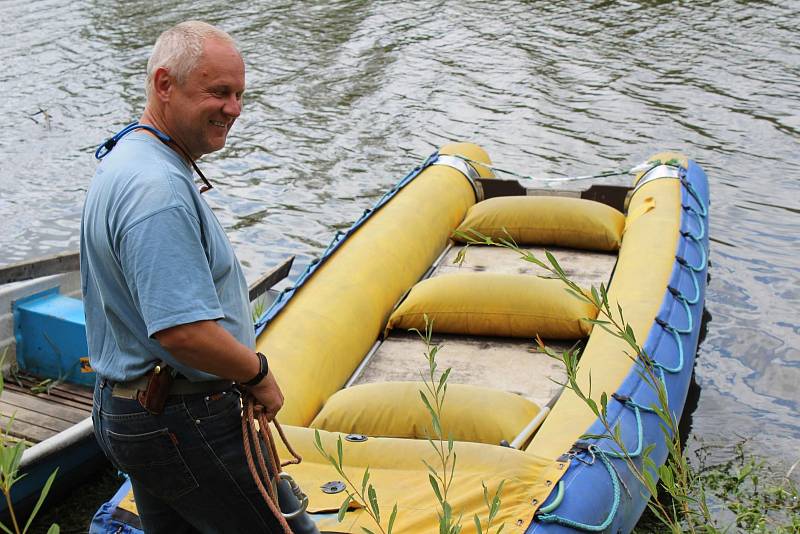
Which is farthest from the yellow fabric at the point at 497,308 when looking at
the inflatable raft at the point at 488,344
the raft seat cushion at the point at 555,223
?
the raft seat cushion at the point at 555,223

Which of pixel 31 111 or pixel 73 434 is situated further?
pixel 31 111

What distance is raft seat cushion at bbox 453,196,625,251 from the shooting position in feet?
19.5

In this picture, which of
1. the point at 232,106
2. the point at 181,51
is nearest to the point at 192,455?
the point at 232,106

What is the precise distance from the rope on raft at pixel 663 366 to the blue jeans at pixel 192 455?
93 centimetres

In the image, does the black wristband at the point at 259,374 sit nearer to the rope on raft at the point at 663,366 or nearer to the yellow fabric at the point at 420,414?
the rope on raft at the point at 663,366

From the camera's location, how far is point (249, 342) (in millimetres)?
2291

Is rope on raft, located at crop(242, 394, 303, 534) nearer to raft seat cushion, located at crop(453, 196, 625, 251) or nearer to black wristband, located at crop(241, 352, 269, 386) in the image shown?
black wristband, located at crop(241, 352, 269, 386)

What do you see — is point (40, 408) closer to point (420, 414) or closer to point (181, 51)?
point (420, 414)

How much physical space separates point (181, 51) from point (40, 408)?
3539mm

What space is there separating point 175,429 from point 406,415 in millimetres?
1604

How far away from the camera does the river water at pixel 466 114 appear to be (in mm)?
7117

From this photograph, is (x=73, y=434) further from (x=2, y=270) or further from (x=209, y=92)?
(x=209, y=92)

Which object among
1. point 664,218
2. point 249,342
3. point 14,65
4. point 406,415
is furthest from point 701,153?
point 14,65

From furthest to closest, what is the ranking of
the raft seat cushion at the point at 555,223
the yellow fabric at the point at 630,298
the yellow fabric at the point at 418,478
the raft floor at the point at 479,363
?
the raft seat cushion at the point at 555,223 → the raft floor at the point at 479,363 → the yellow fabric at the point at 630,298 → the yellow fabric at the point at 418,478
